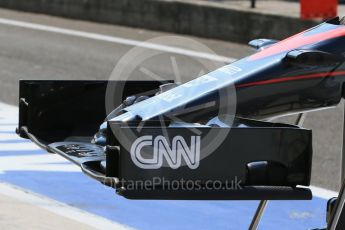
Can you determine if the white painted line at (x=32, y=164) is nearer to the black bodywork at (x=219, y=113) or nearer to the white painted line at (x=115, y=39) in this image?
the black bodywork at (x=219, y=113)

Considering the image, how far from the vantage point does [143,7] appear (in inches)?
715

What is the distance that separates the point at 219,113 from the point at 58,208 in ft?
8.56

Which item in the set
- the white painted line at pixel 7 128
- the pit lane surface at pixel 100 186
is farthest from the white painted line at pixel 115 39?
the white painted line at pixel 7 128

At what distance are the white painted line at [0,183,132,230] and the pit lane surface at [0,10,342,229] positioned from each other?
0.36 feet

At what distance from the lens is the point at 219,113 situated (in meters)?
4.21

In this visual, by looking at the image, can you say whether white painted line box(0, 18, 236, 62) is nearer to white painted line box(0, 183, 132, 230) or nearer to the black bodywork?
white painted line box(0, 183, 132, 230)

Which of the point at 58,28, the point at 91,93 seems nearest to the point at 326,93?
the point at 91,93

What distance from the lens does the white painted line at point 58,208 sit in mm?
6148

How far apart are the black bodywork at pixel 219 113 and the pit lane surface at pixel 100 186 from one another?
5.80ft

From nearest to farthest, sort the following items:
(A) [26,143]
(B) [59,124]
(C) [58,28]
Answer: (B) [59,124], (A) [26,143], (C) [58,28]

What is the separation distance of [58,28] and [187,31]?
102 inches

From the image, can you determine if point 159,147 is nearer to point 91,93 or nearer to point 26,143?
point 91,93

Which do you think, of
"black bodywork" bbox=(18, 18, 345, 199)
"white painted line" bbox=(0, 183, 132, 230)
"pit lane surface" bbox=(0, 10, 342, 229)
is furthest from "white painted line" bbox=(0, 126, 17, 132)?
"black bodywork" bbox=(18, 18, 345, 199)

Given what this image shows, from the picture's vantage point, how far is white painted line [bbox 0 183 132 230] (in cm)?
615
